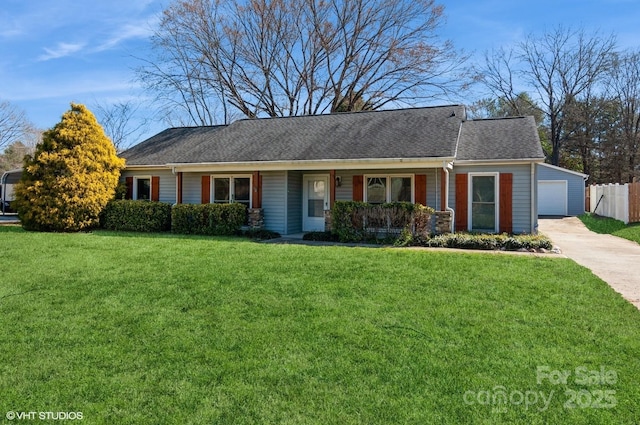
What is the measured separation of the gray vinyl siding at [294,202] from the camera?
13562mm

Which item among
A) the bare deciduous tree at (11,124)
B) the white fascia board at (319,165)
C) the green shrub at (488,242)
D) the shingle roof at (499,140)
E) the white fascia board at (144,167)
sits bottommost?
the green shrub at (488,242)

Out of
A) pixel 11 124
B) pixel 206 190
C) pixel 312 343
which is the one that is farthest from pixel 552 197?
pixel 11 124

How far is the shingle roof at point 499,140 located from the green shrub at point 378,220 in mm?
2908

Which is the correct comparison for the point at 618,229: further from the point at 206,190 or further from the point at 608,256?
the point at 206,190

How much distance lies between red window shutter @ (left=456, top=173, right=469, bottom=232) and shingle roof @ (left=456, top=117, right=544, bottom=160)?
0.68m

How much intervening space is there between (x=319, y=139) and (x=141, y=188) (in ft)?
Answer: 25.0

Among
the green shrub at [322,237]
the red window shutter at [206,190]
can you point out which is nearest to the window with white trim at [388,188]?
the green shrub at [322,237]

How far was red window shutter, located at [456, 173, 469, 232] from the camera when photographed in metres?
12.5

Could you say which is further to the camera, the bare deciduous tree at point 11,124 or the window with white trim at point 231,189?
the bare deciduous tree at point 11,124

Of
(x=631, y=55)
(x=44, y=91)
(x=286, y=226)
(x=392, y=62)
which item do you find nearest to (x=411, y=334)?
(x=286, y=226)

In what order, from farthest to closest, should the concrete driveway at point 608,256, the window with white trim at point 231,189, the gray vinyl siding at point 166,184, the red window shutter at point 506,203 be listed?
1. the gray vinyl siding at point 166,184
2. the window with white trim at point 231,189
3. the red window shutter at point 506,203
4. the concrete driveway at point 608,256

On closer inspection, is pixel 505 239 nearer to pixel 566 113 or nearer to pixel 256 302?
pixel 256 302

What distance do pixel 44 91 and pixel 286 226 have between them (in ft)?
69.7

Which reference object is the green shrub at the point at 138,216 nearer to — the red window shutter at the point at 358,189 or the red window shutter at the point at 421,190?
the red window shutter at the point at 358,189
